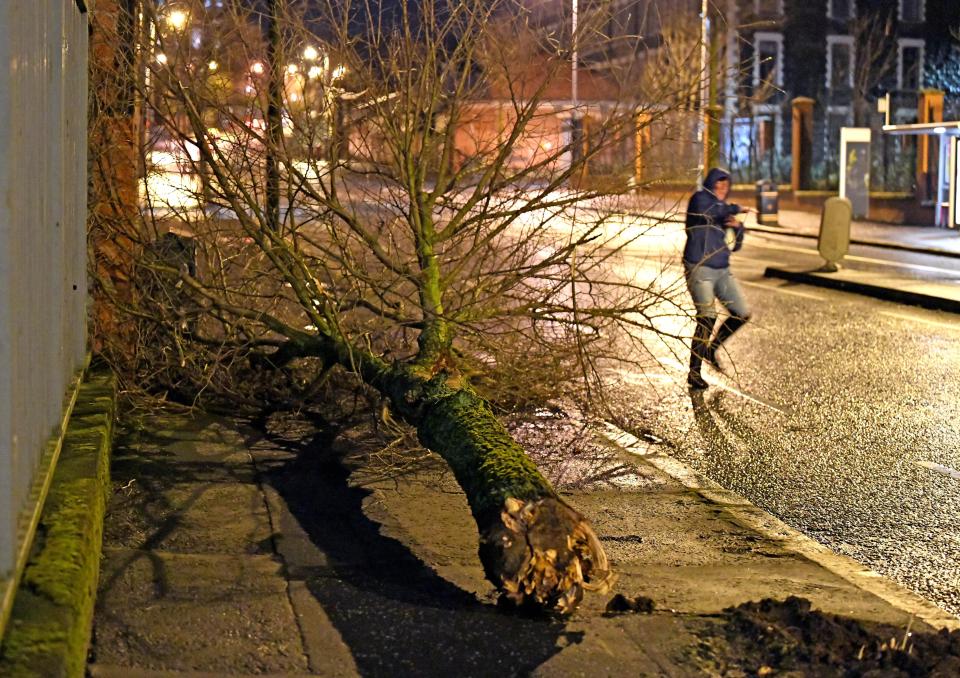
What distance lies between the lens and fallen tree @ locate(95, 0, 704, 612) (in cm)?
718

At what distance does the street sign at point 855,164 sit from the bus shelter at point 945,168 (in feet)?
3.99

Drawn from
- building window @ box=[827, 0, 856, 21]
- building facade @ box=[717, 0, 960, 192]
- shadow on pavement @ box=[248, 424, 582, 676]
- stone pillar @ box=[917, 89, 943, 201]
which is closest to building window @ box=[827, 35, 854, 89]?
building facade @ box=[717, 0, 960, 192]

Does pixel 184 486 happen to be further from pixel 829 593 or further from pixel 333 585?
pixel 829 593

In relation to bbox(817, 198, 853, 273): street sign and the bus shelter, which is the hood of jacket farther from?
the bus shelter

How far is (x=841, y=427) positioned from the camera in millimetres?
8805

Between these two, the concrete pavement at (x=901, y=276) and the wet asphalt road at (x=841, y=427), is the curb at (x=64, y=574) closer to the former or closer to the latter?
the wet asphalt road at (x=841, y=427)

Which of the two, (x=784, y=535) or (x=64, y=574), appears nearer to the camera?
(x=64, y=574)

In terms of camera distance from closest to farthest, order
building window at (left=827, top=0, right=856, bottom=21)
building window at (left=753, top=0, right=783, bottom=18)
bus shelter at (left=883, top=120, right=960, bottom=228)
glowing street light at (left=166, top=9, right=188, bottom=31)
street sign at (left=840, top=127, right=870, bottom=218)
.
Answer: glowing street light at (left=166, top=9, right=188, bottom=31)
bus shelter at (left=883, top=120, right=960, bottom=228)
street sign at (left=840, top=127, right=870, bottom=218)
building window at (left=753, top=0, right=783, bottom=18)
building window at (left=827, top=0, right=856, bottom=21)

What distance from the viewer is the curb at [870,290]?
51.3 feet

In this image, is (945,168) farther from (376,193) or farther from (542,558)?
(542,558)

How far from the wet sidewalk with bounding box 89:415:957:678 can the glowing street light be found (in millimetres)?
2324

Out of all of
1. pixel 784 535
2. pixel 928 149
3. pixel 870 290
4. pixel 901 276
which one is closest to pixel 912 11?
pixel 928 149

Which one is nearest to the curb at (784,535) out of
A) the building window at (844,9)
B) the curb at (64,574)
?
the curb at (64,574)

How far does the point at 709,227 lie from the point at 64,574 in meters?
6.98
